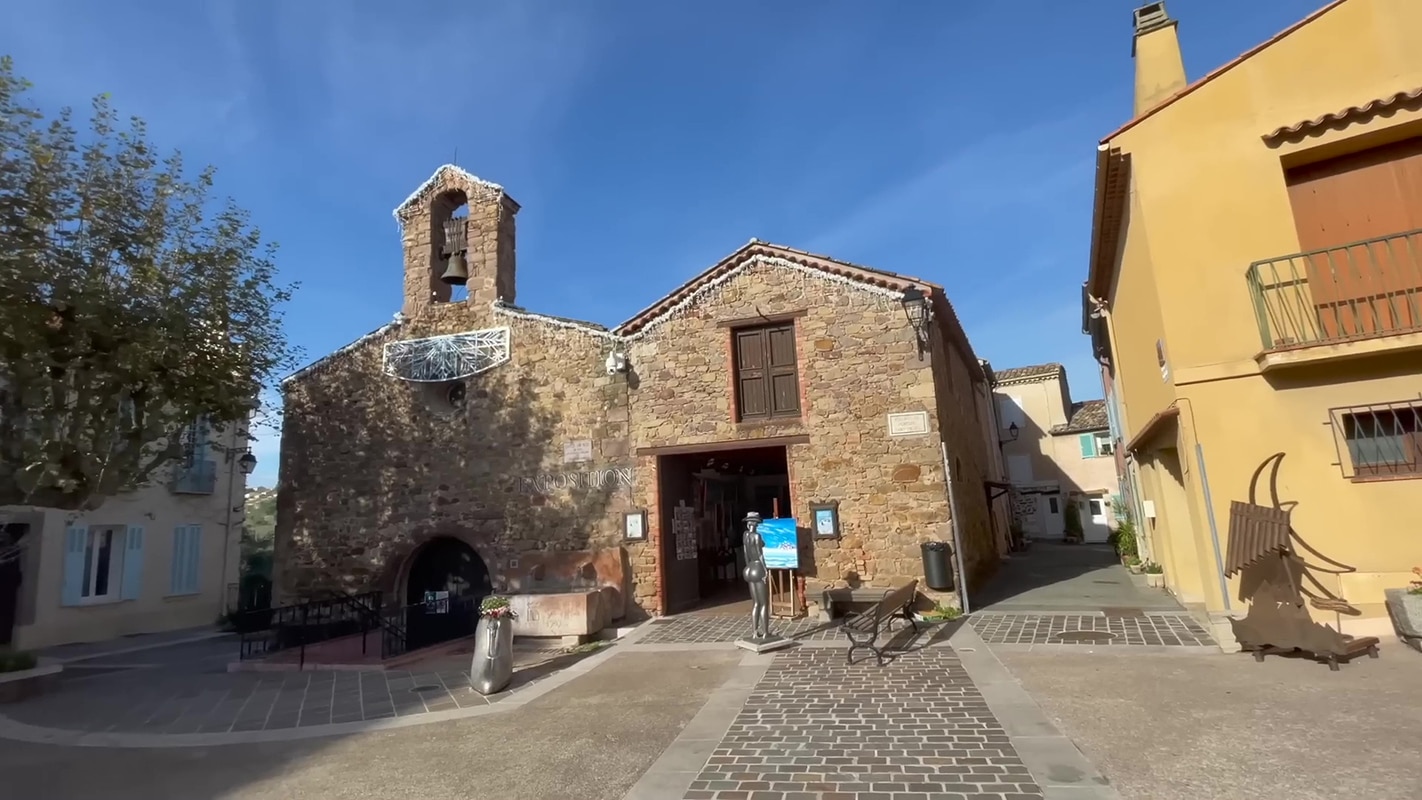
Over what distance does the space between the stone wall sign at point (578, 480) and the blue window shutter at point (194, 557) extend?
31.8 feet

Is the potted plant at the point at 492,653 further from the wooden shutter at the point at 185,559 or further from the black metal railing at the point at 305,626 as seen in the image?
the wooden shutter at the point at 185,559

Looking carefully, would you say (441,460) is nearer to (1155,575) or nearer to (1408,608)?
(1155,575)

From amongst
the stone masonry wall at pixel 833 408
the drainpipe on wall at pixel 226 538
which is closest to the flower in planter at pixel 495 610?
the stone masonry wall at pixel 833 408

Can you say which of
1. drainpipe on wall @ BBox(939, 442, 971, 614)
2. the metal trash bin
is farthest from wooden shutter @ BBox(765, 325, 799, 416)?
the metal trash bin

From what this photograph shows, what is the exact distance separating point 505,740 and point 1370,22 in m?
11.6

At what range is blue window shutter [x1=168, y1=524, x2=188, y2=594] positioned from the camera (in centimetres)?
1614

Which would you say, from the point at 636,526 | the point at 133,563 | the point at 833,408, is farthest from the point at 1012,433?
the point at 133,563

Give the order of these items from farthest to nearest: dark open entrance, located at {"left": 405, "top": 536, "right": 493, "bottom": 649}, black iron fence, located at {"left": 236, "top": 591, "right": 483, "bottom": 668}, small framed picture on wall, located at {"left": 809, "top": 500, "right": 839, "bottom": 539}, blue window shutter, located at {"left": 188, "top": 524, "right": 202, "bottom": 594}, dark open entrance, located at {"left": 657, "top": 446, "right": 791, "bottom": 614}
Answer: blue window shutter, located at {"left": 188, "top": 524, "right": 202, "bottom": 594}
dark open entrance, located at {"left": 405, "top": 536, "right": 493, "bottom": 649}
dark open entrance, located at {"left": 657, "top": 446, "right": 791, "bottom": 614}
small framed picture on wall, located at {"left": 809, "top": 500, "right": 839, "bottom": 539}
black iron fence, located at {"left": 236, "top": 591, "right": 483, "bottom": 668}

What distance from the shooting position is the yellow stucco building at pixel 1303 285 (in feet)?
23.5

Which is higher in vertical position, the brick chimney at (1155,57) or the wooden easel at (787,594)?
the brick chimney at (1155,57)

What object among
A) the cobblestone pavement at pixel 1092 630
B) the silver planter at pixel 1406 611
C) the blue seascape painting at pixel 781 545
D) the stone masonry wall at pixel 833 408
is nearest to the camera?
the silver planter at pixel 1406 611

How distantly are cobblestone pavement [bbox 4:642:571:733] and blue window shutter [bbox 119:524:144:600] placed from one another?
592 cm

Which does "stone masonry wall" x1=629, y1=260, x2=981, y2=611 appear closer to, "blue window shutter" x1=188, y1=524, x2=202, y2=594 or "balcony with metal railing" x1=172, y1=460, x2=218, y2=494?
"balcony with metal railing" x1=172, y1=460, x2=218, y2=494

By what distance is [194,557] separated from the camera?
1678cm
